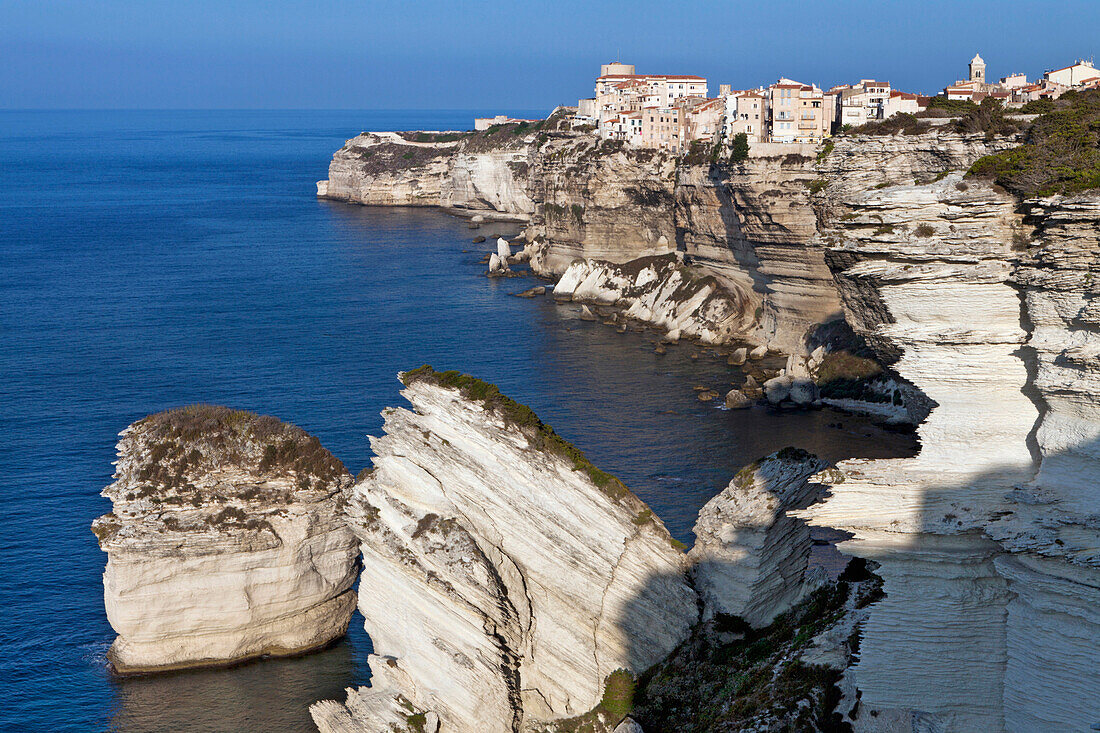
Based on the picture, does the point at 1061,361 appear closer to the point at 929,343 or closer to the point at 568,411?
the point at 929,343

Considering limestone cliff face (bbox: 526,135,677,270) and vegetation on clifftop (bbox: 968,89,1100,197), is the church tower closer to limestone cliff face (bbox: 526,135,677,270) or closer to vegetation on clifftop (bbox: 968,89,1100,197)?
limestone cliff face (bbox: 526,135,677,270)

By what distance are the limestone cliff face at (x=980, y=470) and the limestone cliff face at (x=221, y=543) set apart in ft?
72.1

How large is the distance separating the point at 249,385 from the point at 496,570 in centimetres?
4799

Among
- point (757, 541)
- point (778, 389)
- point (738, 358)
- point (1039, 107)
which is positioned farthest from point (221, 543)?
point (738, 358)

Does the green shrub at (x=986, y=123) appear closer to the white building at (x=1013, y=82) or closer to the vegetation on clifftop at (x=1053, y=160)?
the vegetation on clifftop at (x=1053, y=160)

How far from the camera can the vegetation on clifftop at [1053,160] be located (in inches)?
707

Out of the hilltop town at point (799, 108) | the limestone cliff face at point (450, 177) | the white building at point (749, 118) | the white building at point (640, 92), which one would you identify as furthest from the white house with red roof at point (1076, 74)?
the limestone cliff face at point (450, 177)

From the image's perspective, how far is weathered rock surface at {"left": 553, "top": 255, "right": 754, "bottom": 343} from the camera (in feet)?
274

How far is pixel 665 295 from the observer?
91812mm

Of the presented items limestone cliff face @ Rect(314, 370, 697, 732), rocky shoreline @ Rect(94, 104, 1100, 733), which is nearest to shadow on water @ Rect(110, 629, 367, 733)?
rocky shoreline @ Rect(94, 104, 1100, 733)

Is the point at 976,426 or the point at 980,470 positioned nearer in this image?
the point at 980,470

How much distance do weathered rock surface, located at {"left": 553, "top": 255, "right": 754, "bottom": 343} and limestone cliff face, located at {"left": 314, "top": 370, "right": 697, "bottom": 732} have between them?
57086 mm

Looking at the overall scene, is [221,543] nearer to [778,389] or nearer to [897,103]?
[778,389]

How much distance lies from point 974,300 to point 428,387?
48.1 feet
